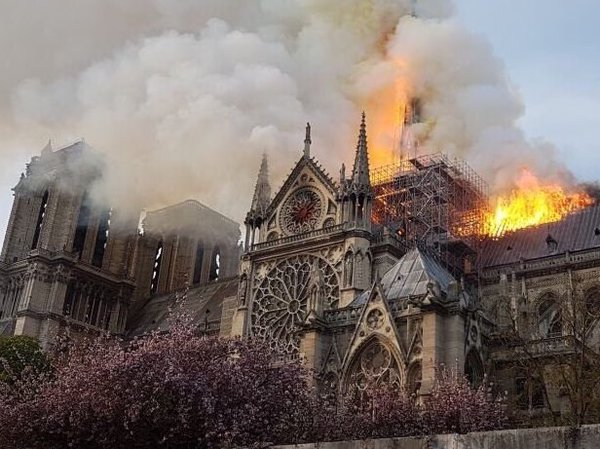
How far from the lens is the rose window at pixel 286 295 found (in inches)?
1617

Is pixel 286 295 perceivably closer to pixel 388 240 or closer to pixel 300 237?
pixel 300 237

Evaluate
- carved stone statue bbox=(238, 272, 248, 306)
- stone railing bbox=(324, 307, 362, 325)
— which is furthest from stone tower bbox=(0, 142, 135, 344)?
stone railing bbox=(324, 307, 362, 325)

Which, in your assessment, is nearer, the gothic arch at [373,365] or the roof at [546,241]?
the gothic arch at [373,365]

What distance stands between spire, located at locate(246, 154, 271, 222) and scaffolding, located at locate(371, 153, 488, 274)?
24.1 feet

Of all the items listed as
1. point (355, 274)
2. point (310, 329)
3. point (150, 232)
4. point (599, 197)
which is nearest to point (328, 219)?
point (355, 274)

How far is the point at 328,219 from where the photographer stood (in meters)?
43.7

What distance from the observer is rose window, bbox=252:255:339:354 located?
1617 inches

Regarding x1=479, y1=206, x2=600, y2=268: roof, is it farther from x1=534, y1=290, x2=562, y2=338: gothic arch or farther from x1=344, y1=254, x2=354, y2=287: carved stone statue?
x1=344, y1=254, x2=354, y2=287: carved stone statue

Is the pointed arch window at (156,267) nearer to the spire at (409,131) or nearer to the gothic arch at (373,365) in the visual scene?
the spire at (409,131)

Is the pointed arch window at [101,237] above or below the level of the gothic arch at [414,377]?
above

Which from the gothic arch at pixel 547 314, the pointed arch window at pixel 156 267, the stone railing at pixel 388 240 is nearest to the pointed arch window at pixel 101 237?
the pointed arch window at pixel 156 267

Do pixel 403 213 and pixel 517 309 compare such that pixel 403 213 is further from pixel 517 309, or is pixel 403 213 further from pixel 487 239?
pixel 517 309

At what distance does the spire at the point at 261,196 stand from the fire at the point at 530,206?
15.0 metres

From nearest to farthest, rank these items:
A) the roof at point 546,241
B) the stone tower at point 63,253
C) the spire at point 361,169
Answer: the spire at point 361,169 → the roof at point 546,241 → the stone tower at point 63,253
